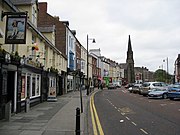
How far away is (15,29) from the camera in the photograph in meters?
11.1

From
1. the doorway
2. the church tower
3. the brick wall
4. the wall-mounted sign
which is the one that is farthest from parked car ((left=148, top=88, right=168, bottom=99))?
the church tower

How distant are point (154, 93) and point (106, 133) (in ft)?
65.2

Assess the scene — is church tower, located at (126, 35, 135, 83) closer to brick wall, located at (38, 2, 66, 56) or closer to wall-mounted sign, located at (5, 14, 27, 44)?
brick wall, located at (38, 2, 66, 56)

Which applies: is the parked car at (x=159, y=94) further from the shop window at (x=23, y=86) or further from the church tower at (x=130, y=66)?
the church tower at (x=130, y=66)

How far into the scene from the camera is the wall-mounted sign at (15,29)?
11008 mm

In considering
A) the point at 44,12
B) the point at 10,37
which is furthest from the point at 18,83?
the point at 44,12

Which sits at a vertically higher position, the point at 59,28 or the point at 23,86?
the point at 59,28

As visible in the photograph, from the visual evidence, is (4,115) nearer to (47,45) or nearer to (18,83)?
(18,83)

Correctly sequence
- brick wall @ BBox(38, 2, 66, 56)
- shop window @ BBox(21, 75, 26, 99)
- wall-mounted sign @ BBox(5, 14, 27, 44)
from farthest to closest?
brick wall @ BBox(38, 2, 66, 56) → shop window @ BBox(21, 75, 26, 99) → wall-mounted sign @ BBox(5, 14, 27, 44)

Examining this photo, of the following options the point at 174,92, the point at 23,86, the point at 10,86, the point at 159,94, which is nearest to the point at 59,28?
the point at 159,94

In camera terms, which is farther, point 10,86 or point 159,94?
point 159,94

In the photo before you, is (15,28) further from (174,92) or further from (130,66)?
(130,66)

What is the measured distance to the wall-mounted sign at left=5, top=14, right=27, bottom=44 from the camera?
1101cm

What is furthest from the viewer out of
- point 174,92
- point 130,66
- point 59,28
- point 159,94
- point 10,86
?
point 130,66
